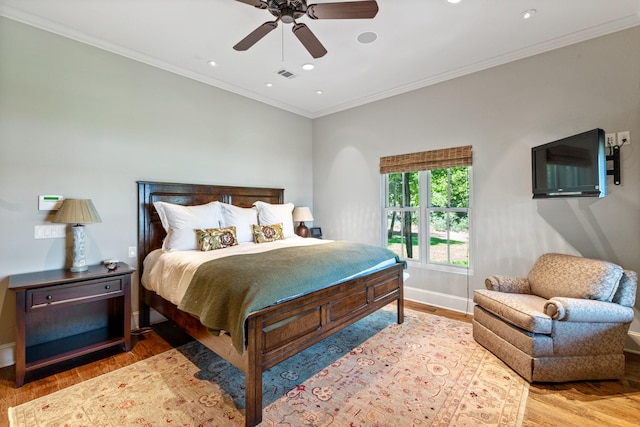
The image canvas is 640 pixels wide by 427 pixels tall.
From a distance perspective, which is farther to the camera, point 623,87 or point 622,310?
point 623,87

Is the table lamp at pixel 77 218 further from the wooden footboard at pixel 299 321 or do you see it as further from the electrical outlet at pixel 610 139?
the electrical outlet at pixel 610 139

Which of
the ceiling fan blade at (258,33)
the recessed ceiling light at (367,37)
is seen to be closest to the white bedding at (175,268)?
the ceiling fan blade at (258,33)

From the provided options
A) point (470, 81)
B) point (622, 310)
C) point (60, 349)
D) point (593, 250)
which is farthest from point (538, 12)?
point (60, 349)

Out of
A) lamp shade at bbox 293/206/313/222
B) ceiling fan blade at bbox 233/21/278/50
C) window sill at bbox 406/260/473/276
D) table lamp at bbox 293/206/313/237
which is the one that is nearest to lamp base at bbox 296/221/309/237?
table lamp at bbox 293/206/313/237

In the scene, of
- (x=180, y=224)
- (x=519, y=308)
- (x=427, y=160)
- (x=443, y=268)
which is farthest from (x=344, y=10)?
(x=443, y=268)

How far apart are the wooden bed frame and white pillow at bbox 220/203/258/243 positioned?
13.9 inches

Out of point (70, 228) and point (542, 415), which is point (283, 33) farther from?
point (542, 415)

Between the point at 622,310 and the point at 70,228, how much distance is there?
4.76m

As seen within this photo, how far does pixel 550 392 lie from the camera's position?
2090 millimetres

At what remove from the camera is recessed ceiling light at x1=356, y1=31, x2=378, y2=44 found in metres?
2.83

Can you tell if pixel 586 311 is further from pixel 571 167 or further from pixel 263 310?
pixel 263 310

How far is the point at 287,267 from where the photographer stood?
2.21m

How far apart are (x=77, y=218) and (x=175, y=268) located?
0.94 meters

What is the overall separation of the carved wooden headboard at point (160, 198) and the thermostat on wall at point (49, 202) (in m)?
0.67
